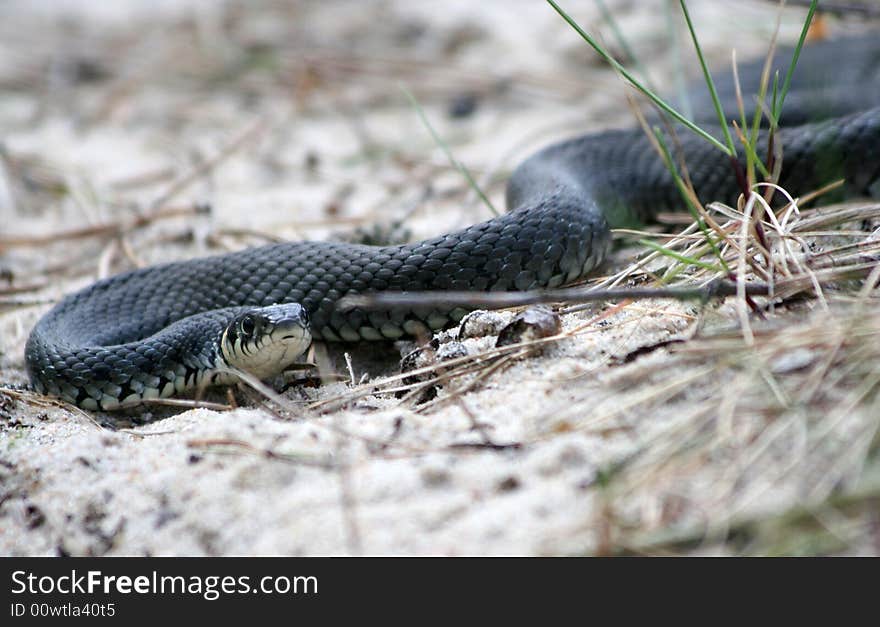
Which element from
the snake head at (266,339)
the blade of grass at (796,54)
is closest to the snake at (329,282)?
the snake head at (266,339)

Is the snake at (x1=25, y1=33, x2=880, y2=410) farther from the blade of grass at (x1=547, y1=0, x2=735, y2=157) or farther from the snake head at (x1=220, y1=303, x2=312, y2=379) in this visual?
the blade of grass at (x1=547, y1=0, x2=735, y2=157)

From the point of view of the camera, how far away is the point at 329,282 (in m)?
4.09

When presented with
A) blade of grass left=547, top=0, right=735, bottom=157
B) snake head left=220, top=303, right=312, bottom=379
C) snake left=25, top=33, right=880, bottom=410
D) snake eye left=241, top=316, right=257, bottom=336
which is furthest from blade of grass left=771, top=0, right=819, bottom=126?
snake eye left=241, top=316, right=257, bottom=336

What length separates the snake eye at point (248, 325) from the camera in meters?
3.66

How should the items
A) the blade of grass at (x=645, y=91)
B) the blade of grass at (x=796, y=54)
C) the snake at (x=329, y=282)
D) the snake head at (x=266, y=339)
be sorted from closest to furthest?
the blade of grass at (x=796, y=54) → the blade of grass at (x=645, y=91) → the snake head at (x=266, y=339) → the snake at (x=329, y=282)

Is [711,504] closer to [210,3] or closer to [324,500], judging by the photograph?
[324,500]

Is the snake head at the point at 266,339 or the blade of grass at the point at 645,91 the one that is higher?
the blade of grass at the point at 645,91

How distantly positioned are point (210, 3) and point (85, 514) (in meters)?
8.68

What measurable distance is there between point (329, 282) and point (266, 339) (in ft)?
1.88

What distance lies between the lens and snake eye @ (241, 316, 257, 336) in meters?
3.66

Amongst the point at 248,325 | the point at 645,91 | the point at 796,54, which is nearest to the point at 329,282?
the point at 248,325

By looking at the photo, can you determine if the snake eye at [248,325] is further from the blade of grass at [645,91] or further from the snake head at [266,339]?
the blade of grass at [645,91]

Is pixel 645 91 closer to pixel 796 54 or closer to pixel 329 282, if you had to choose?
pixel 796 54

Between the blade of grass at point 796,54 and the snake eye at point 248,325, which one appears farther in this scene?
the snake eye at point 248,325
